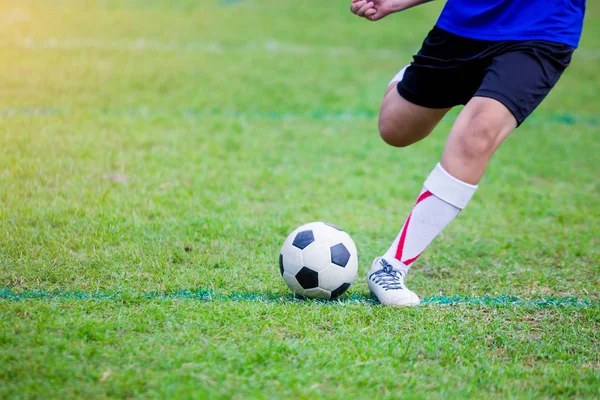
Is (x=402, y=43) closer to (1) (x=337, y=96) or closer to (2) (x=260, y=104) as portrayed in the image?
(1) (x=337, y=96)

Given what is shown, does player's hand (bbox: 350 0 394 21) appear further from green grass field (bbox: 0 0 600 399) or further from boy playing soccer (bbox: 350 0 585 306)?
green grass field (bbox: 0 0 600 399)

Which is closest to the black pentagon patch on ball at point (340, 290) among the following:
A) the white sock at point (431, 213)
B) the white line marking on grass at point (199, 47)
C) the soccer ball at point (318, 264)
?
the soccer ball at point (318, 264)

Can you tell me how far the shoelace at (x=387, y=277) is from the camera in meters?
3.28

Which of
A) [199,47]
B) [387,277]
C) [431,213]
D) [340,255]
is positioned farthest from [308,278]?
[199,47]

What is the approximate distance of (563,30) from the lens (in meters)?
3.18

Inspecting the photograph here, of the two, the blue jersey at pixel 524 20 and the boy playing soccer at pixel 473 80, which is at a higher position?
the blue jersey at pixel 524 20

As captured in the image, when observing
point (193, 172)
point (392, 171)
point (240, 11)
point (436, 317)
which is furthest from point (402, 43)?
point (436, 317)

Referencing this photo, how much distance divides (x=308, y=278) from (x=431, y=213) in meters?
0.66

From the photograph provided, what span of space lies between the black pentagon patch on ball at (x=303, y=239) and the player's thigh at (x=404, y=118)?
0.83 metres

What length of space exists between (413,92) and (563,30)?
797 millimetres

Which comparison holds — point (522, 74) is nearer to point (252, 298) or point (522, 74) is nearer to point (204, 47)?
point (252, 298)

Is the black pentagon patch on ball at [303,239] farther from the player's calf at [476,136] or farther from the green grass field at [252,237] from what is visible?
the player's calf at [476,136]

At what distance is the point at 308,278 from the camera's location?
10.7 ft

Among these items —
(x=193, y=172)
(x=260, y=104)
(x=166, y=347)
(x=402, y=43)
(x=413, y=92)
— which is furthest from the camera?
(x=402, y=43)
